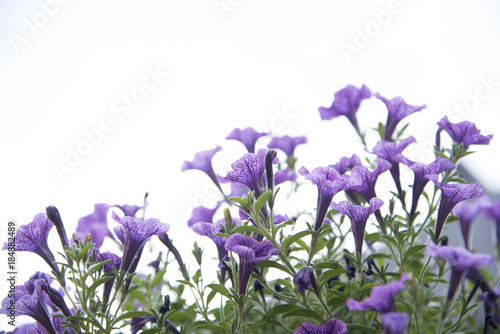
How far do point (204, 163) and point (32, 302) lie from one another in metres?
0.66

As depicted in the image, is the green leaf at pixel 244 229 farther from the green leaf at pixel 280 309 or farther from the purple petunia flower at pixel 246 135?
the purple petunia flower at pixel 246 135

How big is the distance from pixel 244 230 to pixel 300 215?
0.47 meters

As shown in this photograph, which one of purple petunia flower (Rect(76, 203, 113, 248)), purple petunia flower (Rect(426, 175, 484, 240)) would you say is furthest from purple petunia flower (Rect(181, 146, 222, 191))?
purple petunia flower (Rect(426, 175, 484, 240))

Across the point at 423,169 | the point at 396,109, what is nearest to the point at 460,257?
the point at 423,169

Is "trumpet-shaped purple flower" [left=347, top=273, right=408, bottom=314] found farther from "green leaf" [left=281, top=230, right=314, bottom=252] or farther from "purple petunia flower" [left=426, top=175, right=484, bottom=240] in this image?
"purple petunia flower" [left=426, top=175, right=484, bottom=240]

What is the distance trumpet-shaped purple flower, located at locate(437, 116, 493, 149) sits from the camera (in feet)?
4.08

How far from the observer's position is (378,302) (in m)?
0.83

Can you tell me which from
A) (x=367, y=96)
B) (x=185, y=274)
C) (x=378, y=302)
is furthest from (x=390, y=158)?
(x=185, y=274)

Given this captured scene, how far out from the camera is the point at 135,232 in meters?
1.05

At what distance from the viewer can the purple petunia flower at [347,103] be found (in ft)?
4.66

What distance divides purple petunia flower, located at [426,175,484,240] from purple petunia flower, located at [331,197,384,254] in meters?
0.14

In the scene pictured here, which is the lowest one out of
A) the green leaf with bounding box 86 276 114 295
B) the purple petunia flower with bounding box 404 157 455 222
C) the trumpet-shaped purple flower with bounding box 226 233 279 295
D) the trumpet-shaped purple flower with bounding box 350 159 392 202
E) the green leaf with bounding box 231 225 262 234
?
the purple petunia flower with bounding box 404 157 455 222

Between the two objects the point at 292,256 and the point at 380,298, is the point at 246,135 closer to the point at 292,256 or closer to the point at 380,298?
the point at 292,256

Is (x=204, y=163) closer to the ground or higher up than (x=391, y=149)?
higher up
